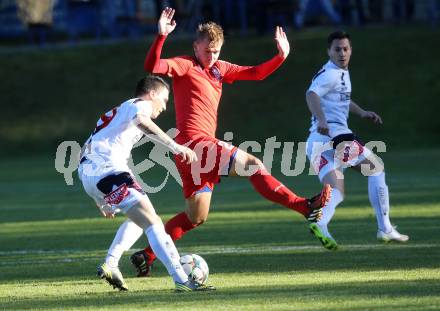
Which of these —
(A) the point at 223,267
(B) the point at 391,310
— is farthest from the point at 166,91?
(B) the point at 391,310

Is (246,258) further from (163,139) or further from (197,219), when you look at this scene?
(163,139)

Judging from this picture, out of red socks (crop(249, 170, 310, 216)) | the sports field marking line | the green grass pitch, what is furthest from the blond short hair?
the sports field marking line

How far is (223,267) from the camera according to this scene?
10656 mm

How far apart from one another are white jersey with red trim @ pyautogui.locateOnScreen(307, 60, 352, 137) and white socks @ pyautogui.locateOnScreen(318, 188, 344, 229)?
0.59 metres

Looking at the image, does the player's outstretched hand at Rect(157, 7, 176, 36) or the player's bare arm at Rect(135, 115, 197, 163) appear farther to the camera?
the player's outstretched hand at Rect(157, 7, 176, 36)

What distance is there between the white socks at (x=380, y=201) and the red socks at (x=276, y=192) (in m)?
2.34

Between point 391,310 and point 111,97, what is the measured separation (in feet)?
95.9

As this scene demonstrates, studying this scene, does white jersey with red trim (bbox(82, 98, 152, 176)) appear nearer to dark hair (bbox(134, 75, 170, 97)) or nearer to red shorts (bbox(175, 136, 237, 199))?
dark hair (bbox(134, 75, 170, 97))

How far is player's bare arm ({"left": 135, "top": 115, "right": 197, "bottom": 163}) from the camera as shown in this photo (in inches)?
347

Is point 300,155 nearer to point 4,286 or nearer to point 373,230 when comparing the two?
point 373,230

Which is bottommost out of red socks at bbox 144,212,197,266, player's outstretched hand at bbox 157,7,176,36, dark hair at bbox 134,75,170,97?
red socks at bbox 144,212,197,266

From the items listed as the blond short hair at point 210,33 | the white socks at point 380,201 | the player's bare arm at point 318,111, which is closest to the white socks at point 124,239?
the blond short hair at point 210,33

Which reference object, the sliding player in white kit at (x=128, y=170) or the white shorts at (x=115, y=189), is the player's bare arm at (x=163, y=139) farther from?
the white shorts at (x=115, y=189)

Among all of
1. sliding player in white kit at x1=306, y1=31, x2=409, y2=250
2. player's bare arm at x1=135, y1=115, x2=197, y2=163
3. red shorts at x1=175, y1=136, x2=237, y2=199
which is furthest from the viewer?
sliding player in white kit at x1=306, y1=31, x2=409, y2=250
